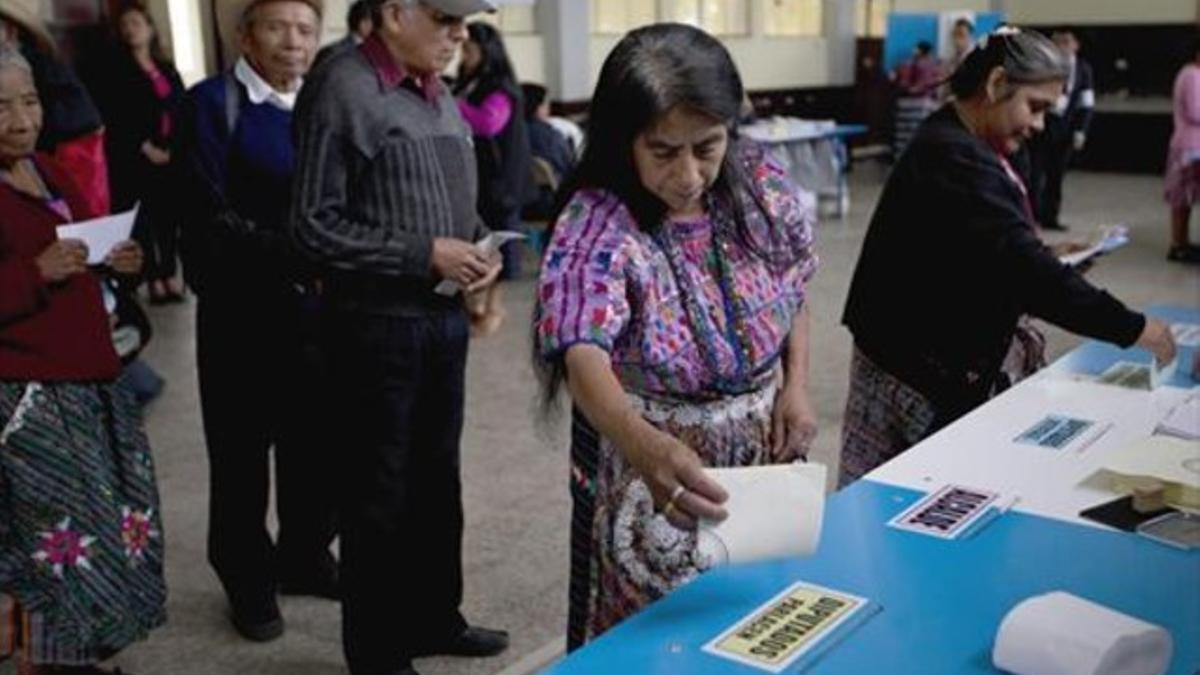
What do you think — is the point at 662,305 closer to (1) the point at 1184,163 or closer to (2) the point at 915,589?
(2) the point at 915,589

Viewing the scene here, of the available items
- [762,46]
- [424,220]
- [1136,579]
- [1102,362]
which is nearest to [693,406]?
[1136,579]

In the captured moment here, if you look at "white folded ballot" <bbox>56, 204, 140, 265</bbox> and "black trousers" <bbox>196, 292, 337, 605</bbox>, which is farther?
"black trousers" <bbox>196, 292, 337, 605</bbox>

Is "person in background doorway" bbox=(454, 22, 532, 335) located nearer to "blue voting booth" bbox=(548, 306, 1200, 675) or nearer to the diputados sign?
"blue voting booth" bbox=(548, 306, 1200, 675)

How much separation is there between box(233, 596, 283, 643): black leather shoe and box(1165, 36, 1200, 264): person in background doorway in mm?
5887

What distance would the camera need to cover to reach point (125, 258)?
232cm

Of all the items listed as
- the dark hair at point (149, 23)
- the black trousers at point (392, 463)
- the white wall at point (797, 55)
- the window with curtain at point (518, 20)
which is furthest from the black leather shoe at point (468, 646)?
the white wall at point (797, 55)

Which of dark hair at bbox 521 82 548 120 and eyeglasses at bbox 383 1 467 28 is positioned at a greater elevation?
eyeglasses at bbox 383 1 467 28

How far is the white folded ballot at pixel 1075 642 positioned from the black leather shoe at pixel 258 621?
6.16ft

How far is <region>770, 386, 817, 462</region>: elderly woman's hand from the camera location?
63.1 inches

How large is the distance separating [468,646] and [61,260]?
1104mm

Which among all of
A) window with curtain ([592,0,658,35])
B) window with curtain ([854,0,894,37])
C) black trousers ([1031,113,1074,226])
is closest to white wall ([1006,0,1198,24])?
window with curtain ([854,0,894,37])

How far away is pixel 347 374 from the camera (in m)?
2.20

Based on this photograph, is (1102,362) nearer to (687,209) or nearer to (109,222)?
(687,209)

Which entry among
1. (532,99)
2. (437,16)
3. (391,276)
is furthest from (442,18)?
(532,99)
